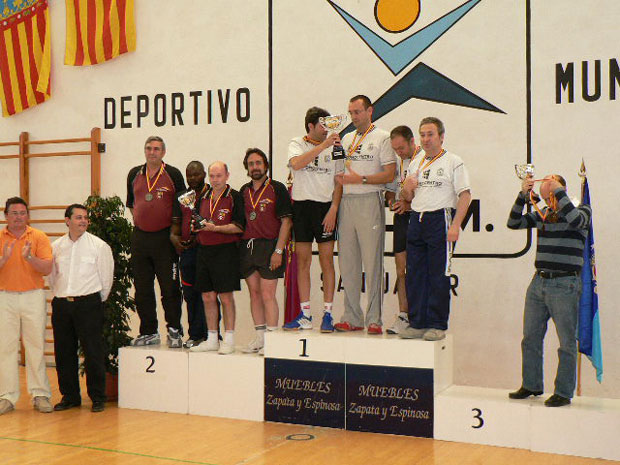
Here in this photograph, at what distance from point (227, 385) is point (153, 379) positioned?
2.14 ft

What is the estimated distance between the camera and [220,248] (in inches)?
193

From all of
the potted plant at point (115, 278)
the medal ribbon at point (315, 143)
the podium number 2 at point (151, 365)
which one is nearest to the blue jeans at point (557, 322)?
the medal ribbon at point (315, 143)

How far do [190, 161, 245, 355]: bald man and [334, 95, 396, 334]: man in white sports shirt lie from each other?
75 centimetres

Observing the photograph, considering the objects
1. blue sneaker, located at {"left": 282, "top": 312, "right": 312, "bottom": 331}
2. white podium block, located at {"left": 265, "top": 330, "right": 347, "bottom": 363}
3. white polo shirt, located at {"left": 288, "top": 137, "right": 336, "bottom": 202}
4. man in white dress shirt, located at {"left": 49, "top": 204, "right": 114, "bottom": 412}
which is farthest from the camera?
man in white dress shirt, located at {"left": 49, "top": 204, "right": 114, "bottom": 412}

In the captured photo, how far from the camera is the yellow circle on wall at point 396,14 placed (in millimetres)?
5871

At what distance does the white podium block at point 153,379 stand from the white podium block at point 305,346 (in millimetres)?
731

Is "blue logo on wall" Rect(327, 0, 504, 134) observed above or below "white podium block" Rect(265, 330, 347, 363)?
above

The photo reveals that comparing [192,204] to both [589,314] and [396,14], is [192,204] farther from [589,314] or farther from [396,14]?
[589,314]

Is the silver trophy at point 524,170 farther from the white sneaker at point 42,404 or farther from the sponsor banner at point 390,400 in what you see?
the white sneaker at point 42,404

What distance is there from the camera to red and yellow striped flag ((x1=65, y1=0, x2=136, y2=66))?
7.02 metres

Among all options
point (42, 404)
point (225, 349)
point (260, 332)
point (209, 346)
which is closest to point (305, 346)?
point (260, 332)

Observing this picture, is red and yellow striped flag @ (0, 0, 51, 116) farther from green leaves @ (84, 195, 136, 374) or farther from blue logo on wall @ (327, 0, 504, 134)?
blue logo on wall @ (327, 0, 504, 134)

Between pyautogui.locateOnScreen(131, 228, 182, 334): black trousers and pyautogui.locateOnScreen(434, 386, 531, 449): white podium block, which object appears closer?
pyautogui.locateOnScreen(434, 386, 531, 449): white podium block

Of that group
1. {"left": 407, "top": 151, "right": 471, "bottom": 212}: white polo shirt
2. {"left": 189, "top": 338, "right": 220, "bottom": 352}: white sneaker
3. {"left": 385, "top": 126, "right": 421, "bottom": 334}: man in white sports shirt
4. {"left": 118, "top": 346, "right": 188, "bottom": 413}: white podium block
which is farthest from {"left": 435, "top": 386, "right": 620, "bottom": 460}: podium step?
{"left": 118, "top": 346, "right": 188, "bottom": 413}: white podium block
